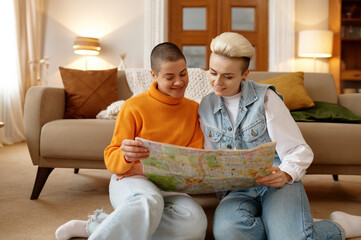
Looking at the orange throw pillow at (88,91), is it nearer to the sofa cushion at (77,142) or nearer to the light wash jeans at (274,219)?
the sofa cushion at (77,142)

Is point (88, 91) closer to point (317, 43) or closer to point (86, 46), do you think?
point (86, 46)

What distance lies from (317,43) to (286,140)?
345 centimetres

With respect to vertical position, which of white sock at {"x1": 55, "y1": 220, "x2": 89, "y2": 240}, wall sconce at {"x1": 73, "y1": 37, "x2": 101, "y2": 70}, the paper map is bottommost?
white sock at {"x1": 55, "y1": 220, "x2": 89, "y2": 240}

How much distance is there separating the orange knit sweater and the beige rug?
486mm

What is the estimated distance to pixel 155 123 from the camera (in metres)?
1.17

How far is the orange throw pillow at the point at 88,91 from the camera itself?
204 centimetres

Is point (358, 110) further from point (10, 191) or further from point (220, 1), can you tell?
point (220, 1)

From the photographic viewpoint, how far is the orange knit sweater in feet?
3.66

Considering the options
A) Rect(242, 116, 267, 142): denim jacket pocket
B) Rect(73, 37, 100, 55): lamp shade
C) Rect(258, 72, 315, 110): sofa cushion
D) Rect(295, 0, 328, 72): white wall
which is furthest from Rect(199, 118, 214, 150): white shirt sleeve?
Rect(295, 0, 328, 72): white wall

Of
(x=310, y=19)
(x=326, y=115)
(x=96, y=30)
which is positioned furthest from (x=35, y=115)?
(x=310, y=19)

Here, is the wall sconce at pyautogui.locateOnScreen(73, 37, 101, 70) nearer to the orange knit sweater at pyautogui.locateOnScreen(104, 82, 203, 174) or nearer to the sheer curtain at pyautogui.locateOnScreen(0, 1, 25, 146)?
the sheer curtain at pyautogui.locateOnScreen(0, 1, 25, 146)

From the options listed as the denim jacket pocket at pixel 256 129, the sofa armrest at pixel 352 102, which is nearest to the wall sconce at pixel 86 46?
the sofa armrest at pixel 352 102

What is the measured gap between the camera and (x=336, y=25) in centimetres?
434

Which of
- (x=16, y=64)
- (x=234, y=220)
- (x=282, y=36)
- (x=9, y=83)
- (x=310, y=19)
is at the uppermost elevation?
(x=310, y=19)
